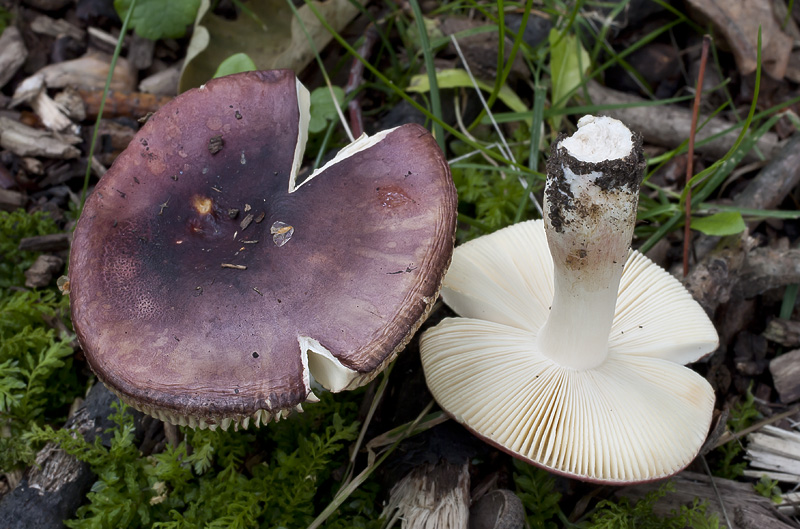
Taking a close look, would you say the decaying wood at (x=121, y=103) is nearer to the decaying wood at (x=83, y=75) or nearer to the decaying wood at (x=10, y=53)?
the decaying wood at (x=83, y=75)

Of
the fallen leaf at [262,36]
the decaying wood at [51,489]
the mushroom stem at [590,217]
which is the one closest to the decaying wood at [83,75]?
the fallen leaf at [262,36]

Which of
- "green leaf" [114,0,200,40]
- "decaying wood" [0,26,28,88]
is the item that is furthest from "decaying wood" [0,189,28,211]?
"green leaf" [114,0,200,40]

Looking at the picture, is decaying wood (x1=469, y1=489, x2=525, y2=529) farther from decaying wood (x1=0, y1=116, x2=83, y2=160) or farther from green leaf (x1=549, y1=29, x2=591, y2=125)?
decaying wood (x1=0, y1=116, x2=83, y2=160)

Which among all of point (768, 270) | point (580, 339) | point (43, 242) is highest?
point (580, 339)

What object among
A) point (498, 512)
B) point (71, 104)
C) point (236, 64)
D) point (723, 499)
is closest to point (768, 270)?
point (723, 499)

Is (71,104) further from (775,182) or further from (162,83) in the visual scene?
(775,182)
